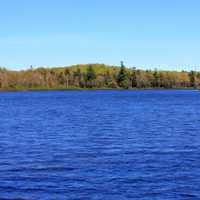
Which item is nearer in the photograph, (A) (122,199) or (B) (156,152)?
(A) (122,199)

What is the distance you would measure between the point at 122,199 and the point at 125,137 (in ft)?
79.3

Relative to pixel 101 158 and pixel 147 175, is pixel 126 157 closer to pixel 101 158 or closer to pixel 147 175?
pixel 101 158

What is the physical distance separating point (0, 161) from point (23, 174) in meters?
4.83

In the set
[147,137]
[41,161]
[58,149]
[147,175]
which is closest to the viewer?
[147,175]

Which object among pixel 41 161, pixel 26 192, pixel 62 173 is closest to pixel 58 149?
pixel 41 161

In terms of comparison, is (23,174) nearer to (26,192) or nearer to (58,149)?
(26,192)

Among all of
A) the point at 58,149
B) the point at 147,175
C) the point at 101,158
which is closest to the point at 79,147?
the point at 58,149

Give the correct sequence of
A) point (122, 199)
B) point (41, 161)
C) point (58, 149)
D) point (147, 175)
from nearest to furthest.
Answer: point (122, 199), point (147, 175), point (41, 161), point (58, 149)

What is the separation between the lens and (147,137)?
153 feet

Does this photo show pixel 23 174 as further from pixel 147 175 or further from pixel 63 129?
pixel 63 129

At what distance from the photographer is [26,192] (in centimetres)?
2420

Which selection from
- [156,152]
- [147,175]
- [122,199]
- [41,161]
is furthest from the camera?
[156,152]

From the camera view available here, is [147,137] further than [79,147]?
Yes

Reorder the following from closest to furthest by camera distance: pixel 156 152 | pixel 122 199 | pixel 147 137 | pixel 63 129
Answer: pixel 122 199, pixel 156 152, pixel 147 137, pixel 63 129
